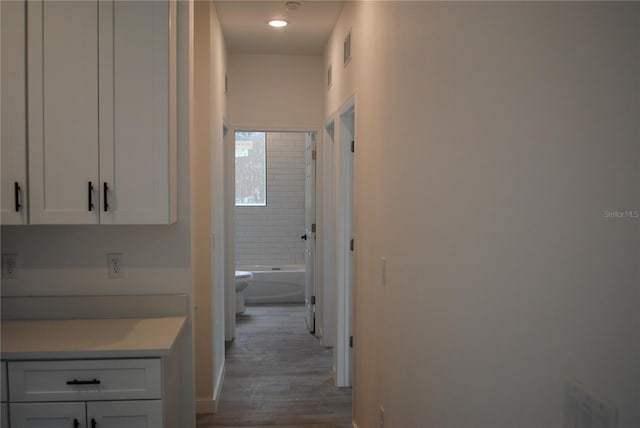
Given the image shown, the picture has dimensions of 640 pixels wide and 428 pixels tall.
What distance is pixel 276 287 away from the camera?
7328 mm

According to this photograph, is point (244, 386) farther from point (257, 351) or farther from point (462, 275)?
point (462, 275)

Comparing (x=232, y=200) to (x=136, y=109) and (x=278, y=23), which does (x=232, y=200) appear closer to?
(x=278, y=23)

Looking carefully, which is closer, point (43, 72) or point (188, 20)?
point (43, 72)

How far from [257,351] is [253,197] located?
3.35 meters

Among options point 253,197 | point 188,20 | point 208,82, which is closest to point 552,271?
point 188,20

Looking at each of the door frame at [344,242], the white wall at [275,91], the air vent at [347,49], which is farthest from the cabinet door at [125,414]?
the white wall at [275,91]

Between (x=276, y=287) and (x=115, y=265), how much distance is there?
4.74 meters

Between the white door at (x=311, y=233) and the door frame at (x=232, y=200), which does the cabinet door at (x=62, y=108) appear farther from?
the white door at (x=311, y=233)

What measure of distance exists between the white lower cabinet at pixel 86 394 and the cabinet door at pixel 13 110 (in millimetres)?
681

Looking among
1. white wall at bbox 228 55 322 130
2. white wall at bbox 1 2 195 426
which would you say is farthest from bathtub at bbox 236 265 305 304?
white wall at bbox 1 2 195 426

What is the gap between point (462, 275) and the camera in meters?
1.54

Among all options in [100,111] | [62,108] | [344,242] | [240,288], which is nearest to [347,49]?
[344,242]

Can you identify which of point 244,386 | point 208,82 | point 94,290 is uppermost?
point 208,82

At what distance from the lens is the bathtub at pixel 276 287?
7266 millimetres
